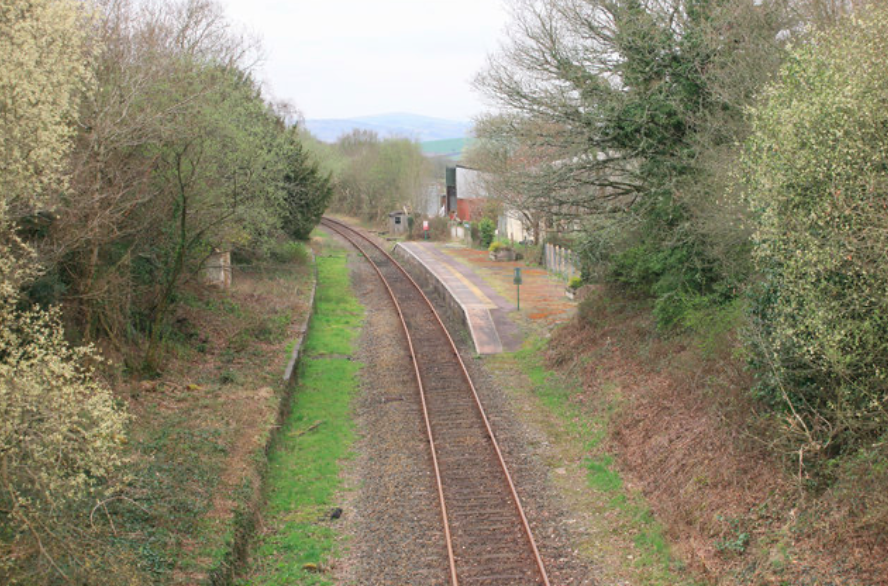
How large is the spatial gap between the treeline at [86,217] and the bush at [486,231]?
22166mm

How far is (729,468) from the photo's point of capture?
10.6 meters

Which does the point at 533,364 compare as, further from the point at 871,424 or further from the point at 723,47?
the point at 871,424

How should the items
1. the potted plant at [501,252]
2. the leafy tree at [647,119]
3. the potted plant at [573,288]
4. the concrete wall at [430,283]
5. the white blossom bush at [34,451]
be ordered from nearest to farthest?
1. the white blossom bush at [34,451]
2. the leafy tree at [647,119]
3. the concrete wall at [430,283]
4. the potted plant at [573,288]
5. the potted plant at [501,252]

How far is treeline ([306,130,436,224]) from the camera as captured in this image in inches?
2625

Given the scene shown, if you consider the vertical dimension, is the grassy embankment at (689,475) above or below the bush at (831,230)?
below

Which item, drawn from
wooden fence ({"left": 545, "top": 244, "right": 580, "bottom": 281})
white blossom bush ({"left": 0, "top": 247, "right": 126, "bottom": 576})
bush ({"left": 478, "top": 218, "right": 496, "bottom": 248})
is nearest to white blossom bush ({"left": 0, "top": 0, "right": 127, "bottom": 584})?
white blossom bush ({"left": 0, "top": 247, "right": 126, "bottom": 576})

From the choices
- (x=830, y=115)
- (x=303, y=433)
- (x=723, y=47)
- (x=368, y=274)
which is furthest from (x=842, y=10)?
(x=368, y=274)

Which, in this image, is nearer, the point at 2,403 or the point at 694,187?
the point at 2,403

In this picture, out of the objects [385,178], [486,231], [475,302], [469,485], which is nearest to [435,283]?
[475,302]

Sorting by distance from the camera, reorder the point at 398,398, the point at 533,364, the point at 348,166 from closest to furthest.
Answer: the point at 398,398, the point at 533,364, the point at 348,166

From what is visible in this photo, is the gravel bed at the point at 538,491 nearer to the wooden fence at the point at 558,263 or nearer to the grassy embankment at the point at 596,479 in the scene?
the grassy embankment at the point at 596,479

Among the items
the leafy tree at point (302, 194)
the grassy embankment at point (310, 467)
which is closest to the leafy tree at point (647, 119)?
the grassy embankment at point (310, 467)

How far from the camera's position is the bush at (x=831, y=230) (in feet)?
27.0

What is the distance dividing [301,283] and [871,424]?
26749mm
